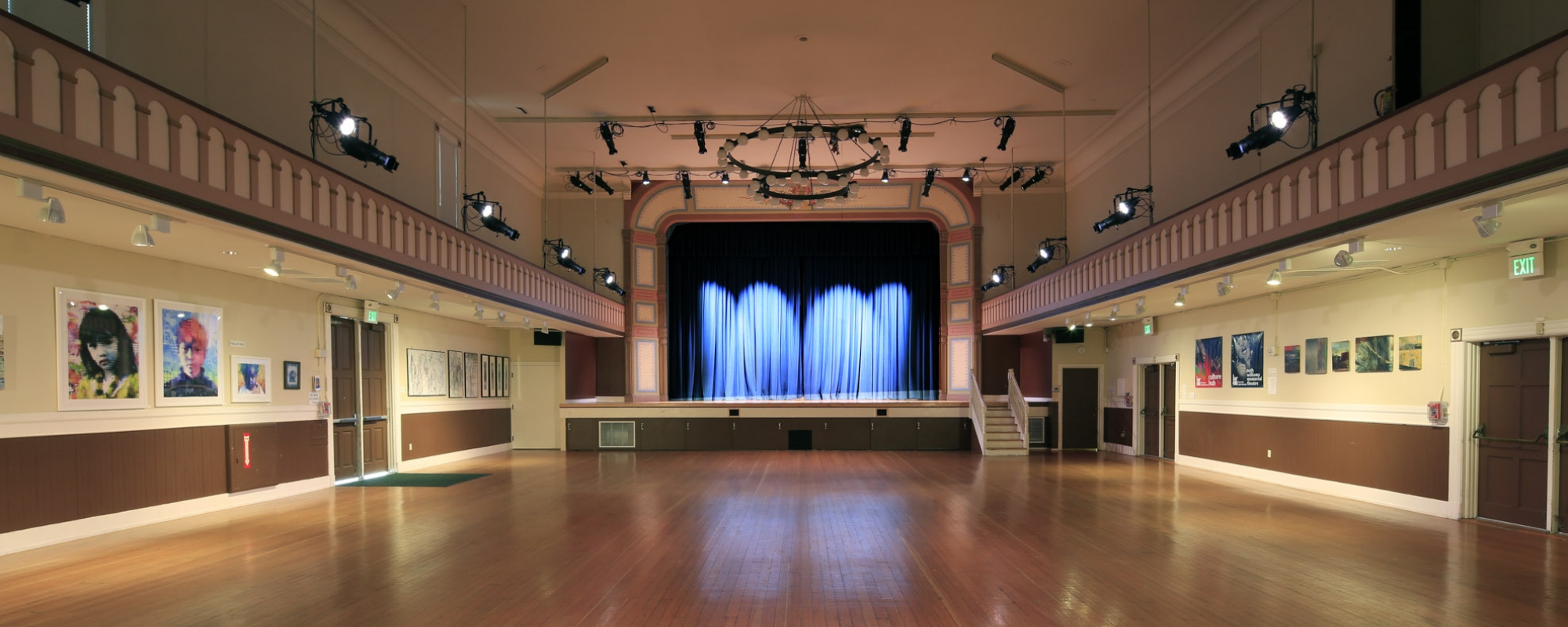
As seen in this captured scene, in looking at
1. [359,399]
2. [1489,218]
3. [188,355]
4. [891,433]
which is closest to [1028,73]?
[1489,218]

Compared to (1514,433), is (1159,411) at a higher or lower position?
lower

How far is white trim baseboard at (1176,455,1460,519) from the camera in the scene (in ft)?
30.8

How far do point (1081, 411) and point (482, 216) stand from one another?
13301 millimetres

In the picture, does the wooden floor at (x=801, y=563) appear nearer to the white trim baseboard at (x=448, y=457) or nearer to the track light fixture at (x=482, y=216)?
the white trim baseboard at (x=448, y=457)

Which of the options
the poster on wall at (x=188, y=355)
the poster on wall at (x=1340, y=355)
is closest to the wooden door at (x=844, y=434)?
the poster on wall at (x=1340, y=355)

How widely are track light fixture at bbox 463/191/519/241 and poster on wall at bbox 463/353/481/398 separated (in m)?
2.93

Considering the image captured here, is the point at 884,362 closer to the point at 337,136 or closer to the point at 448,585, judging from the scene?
the point at 337,136

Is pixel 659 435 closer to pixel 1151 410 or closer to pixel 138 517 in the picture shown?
pixel 1151 410

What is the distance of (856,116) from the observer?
14.7m

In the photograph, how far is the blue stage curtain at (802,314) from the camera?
22.8m

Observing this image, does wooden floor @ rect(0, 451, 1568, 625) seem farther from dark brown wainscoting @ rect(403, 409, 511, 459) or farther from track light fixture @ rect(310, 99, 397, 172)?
track light fixture @ rect(310, 99, 397, 172)

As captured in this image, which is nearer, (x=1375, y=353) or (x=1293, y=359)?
(x=1375, y=353)

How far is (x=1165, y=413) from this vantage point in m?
16.0

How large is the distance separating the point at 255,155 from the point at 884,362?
1717cm
